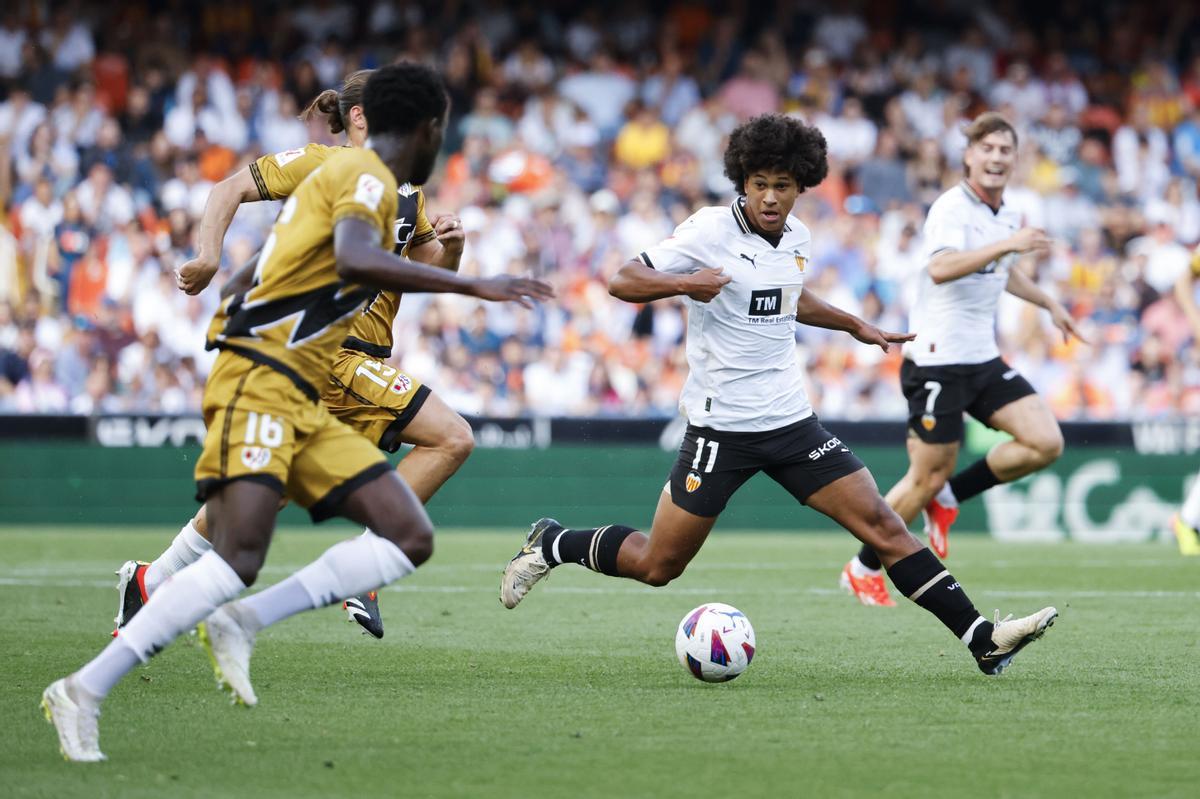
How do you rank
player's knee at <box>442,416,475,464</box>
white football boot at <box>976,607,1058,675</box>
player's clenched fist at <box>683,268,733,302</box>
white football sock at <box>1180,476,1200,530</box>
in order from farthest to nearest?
1. white football sock at <box>1180,476,1200,530</box>
2. player's knee at <box>442,416,475,464</box>
3. white football boot at <box>976,607,1058,675</box>
4. player's clenched fist at <box>683,268,733,302</box>

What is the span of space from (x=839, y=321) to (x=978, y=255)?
2.24m

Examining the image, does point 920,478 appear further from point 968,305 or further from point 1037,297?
point 1037,297

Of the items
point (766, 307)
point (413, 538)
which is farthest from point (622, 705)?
point (766, 307)

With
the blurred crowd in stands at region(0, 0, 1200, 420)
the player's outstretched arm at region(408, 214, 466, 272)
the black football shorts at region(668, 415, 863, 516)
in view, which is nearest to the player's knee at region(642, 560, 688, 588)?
the black football shorts at region(668, 415, 863, 516)

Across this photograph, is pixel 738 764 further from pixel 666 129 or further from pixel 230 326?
pixel 666 129

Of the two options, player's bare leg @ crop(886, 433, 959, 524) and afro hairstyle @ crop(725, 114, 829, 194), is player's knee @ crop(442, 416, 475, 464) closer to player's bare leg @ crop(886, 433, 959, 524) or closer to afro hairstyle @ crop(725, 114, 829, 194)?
afro hairstyle @ crop(725, 114, 829, 194)

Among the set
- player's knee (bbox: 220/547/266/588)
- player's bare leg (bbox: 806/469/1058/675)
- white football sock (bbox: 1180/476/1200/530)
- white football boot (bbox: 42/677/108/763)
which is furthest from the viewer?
white football sock (bbox: 1180/476/1200/530)

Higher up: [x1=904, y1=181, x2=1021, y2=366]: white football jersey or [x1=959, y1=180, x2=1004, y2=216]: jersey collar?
[x1=959, y1=180, x2=1004, y2=216]: jersey collar

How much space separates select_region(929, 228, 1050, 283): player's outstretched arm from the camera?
8.93 meters

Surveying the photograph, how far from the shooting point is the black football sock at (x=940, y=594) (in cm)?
714

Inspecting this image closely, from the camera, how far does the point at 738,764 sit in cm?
520

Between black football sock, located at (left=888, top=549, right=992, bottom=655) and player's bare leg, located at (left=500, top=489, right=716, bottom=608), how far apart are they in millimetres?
845

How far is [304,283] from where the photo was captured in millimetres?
5711

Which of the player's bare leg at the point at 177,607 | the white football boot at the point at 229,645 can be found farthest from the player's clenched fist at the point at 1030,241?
the white football boot at the point at 229,645
